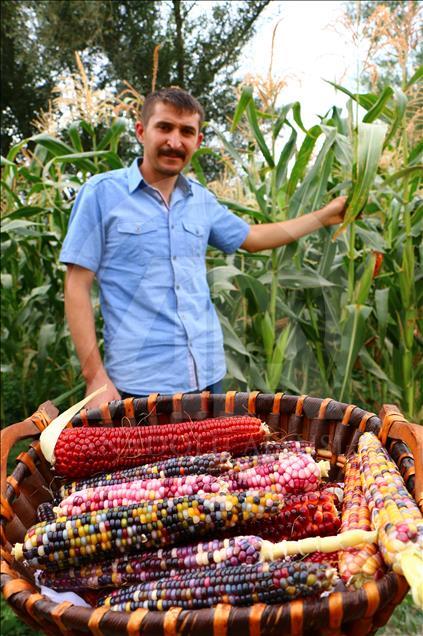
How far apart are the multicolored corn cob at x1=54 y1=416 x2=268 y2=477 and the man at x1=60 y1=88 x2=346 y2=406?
2.74ft

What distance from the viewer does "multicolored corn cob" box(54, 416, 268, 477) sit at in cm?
104

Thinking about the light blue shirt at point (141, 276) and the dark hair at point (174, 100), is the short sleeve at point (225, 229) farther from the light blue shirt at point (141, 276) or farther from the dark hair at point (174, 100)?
the dark hair at point (174, 100)

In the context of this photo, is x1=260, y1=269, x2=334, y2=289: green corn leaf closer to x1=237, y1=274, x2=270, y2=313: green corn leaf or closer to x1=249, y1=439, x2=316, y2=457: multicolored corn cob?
x1=237, y1=274, x2=270, y2=313: green corn leaf

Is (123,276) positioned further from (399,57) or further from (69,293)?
(399,57)

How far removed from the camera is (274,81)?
8.09 feet

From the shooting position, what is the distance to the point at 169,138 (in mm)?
1913

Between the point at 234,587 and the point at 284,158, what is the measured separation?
6.94 feet

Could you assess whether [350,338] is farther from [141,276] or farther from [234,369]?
[141,276]

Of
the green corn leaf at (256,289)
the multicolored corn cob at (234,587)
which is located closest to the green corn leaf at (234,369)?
the green corn leaf at (256,289)

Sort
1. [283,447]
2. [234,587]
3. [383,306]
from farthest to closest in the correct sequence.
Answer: [383,306] → [283,447] → [234,587]

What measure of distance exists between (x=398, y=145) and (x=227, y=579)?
2.55m

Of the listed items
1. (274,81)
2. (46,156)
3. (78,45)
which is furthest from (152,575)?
(78,45)

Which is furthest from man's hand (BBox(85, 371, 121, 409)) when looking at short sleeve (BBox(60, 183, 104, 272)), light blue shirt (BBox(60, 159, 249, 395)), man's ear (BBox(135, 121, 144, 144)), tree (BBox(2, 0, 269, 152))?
tree (BBox(2, 0, 269, 152))

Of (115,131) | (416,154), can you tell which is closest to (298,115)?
(416,154)
